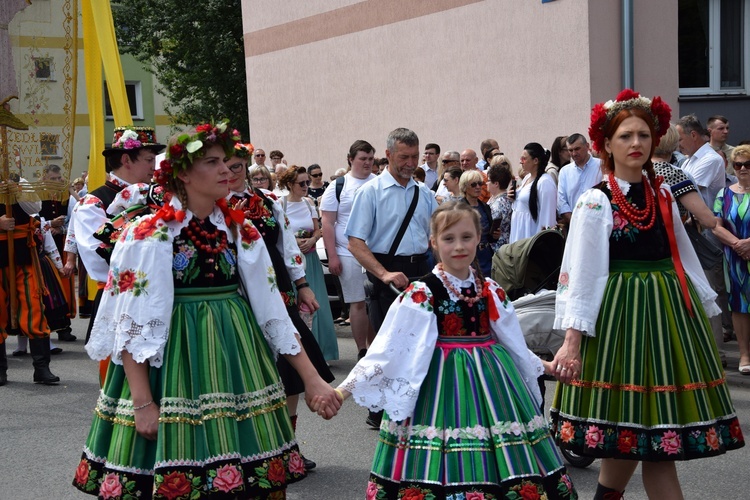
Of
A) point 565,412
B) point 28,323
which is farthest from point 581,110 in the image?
point 565,412

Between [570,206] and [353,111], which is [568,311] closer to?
[570,206]

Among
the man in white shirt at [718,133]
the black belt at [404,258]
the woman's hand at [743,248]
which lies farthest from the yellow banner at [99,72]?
the man in white shirt at [718,133]

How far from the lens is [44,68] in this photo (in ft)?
27.8

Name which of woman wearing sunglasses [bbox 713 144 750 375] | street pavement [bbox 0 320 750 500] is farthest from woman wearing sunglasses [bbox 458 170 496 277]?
woman wearing sunglasses [bbox 713 144 750 375]

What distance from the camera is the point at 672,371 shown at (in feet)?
14.5

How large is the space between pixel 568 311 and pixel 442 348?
0.69 metres

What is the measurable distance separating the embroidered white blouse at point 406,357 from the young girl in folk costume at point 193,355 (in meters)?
0.21

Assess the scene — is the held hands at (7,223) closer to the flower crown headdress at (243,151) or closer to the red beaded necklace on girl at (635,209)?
the flower crown headdress at (243,151)

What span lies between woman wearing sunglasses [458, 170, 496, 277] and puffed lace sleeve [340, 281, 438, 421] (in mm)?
5432

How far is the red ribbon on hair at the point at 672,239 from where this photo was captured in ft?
14.8

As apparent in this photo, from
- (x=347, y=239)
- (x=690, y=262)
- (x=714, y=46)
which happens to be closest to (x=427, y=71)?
(x=714, y=46)

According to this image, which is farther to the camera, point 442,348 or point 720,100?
point 720,100

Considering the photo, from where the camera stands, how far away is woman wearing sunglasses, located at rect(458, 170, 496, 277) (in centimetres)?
973

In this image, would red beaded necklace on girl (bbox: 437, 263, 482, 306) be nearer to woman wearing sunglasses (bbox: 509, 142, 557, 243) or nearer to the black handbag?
the black handbag
